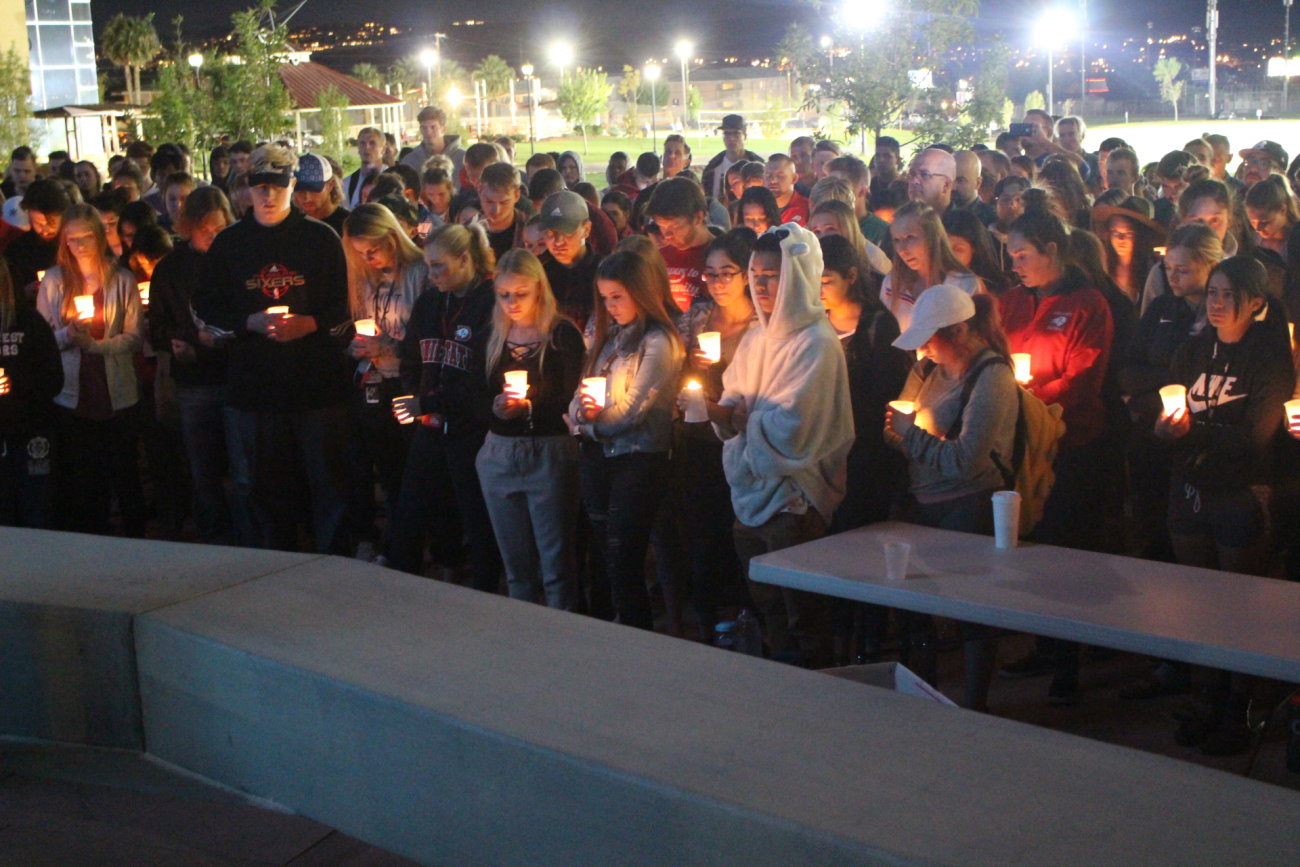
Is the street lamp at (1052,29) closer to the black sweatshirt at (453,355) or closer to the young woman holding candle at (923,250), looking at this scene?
the young woman holding candle at (923,250)

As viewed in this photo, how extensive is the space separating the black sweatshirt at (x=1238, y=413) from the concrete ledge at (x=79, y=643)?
3492 mm

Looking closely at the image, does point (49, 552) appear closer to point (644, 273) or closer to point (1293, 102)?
point (644, 273)

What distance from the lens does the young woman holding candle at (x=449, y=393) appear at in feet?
20.6

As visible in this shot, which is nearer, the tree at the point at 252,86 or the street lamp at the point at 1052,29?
the tree at the point at 252,86

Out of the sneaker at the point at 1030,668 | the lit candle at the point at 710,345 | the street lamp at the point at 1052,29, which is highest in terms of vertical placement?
the street lamp at the point at 1052,29

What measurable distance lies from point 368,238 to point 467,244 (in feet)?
2.77

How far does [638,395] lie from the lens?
222 inches

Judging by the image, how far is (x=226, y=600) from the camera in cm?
377

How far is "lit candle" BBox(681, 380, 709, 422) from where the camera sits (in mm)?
5273

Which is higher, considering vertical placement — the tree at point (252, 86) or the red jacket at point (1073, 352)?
the tree at point (252, 86)

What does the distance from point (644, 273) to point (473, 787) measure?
3.12m

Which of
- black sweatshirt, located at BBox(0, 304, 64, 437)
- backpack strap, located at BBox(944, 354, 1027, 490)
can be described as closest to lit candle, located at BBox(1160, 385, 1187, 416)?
backpack strap, located at BBox(944, 354, 1027, 490)

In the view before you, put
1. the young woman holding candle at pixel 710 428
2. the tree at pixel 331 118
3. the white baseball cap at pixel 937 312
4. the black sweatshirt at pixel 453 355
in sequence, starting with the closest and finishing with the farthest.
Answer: the white baseball cap at pixel 937 312
the young woman holding candle at pixel 710 428
the black sweatshirt at pixel 453 355
the tree at pixel 331 118

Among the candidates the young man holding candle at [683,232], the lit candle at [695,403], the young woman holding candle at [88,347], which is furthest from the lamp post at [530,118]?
the lit candle at [695,403]
